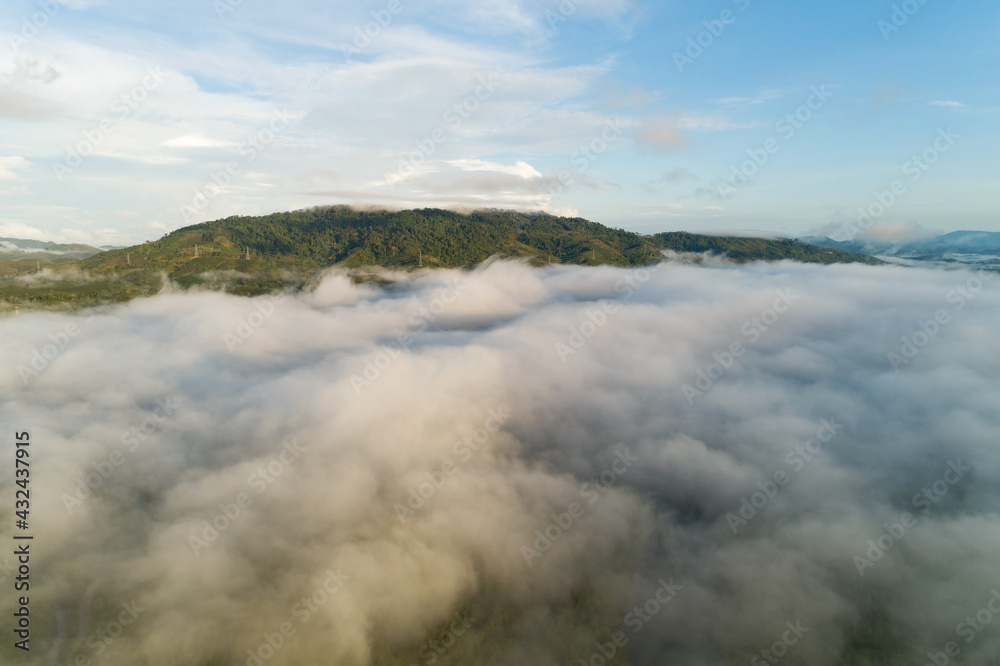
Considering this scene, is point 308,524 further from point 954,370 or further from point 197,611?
point 954,370

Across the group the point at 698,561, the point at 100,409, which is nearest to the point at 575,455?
the point at 698,561
